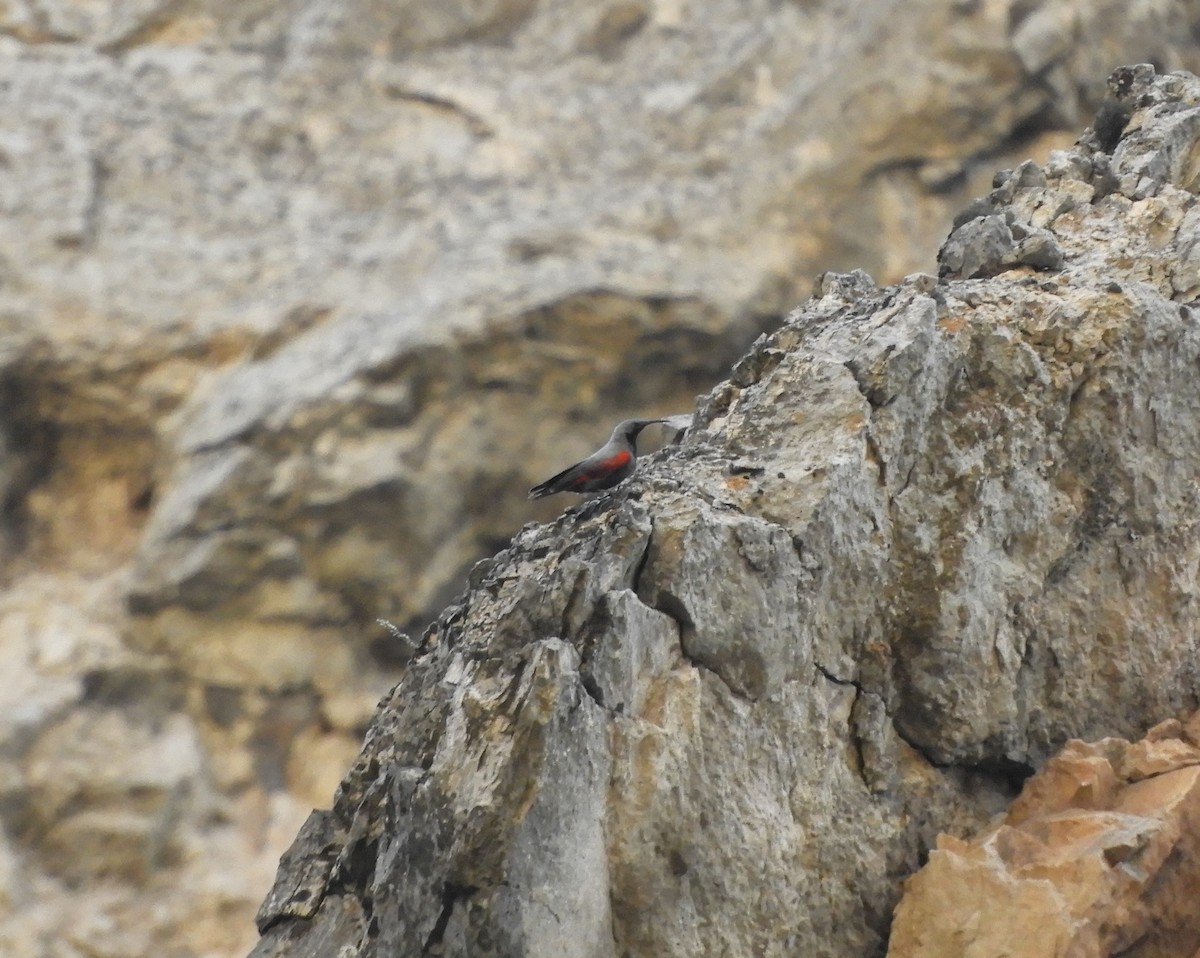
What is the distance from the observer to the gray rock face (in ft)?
19.2

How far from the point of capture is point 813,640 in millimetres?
6762

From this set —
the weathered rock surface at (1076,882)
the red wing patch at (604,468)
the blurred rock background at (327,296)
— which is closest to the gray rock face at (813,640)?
the weathered rock surface at (1076,882)

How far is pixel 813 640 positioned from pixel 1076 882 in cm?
158

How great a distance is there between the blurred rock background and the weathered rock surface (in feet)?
42.6

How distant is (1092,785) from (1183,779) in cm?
41

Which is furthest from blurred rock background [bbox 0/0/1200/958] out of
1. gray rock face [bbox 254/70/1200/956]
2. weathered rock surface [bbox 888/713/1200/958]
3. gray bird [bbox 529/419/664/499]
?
weathered rock surface [bbox 888/713/1200/958]

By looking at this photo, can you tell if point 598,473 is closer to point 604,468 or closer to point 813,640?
point 604,468

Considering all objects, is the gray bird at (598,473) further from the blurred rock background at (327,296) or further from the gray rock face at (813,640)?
the blurred rock background at (327,296)

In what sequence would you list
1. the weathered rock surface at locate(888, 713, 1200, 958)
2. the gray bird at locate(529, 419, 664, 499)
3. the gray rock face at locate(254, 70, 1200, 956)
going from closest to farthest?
1. the gray rock face at locate(254, 70, 1200, 956)
2. the weathered rock surface at locate(888, 713, 1200, 958)
3. the gray bird at locate(529, 419, 664, 499)

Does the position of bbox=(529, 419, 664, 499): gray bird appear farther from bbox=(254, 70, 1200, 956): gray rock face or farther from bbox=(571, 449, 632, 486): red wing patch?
bbox=(254, 70, 1200, 956): gray rock face

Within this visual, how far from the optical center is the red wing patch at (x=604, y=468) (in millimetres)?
8445

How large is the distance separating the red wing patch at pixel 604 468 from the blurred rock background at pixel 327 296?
441 inches

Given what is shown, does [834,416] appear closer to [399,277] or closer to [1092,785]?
[1092,785]

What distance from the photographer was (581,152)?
23500mm
